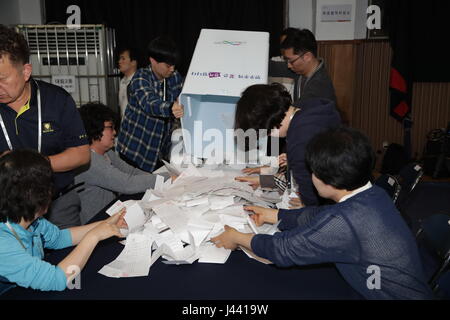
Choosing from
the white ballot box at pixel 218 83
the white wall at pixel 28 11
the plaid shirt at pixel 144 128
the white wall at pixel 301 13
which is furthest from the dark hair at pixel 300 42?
the white wall at pixel 28 11

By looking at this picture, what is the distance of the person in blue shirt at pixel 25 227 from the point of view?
1.12 m

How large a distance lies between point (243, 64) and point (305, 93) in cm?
46

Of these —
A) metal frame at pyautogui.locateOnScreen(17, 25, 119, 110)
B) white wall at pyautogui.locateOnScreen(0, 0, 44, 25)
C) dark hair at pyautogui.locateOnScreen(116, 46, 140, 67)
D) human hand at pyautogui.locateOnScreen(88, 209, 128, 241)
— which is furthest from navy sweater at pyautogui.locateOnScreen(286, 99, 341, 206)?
white wall at pyautogui.locateOnScreen(0, 0, 44, 25)

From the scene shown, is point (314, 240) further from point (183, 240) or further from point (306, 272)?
point (183, 240)

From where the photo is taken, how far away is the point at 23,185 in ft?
3.77

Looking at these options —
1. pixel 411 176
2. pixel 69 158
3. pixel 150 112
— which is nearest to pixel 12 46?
pixel 69 158

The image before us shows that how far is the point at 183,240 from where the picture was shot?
1394 millimetres

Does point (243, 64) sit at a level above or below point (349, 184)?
above

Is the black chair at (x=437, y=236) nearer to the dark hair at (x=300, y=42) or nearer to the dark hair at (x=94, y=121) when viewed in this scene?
the dark hair at (x=300, y=42)

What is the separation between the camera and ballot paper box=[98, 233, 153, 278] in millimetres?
1234

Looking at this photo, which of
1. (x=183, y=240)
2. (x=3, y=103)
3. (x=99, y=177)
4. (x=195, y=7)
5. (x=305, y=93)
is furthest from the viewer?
(x=195, y=7)

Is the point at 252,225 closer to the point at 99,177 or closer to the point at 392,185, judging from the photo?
the point at 99,177

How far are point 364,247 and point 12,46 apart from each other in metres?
1.28
